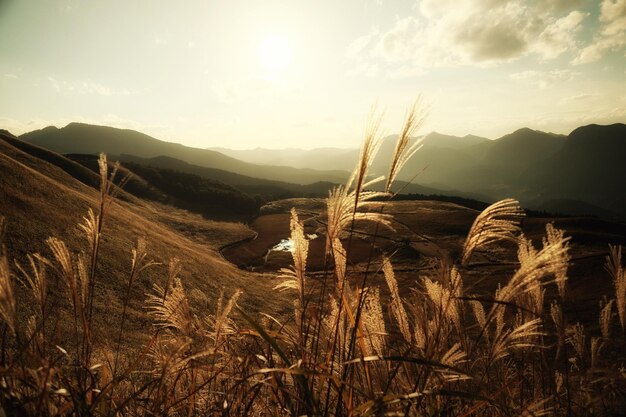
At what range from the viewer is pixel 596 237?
1981 inches

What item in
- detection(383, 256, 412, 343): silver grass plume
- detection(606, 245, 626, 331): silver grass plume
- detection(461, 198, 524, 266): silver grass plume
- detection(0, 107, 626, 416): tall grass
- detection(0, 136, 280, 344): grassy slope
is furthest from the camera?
detection(0, 136, 280, 344): grassy slope

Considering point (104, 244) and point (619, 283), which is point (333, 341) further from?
point (104, 244)

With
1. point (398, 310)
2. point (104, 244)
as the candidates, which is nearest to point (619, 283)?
point (398, 310)

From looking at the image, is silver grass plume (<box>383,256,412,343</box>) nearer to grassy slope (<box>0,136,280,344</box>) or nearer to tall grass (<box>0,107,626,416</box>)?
tall grass (<box>0,107,626,416</box>)

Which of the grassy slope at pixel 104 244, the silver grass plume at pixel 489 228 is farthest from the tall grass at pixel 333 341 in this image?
the grassy slope at pixel 104 244

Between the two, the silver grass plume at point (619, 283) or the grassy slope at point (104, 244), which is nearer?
the silver grass plume at point (619, 283)

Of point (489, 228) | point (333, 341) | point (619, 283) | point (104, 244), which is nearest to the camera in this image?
point (489, 228)

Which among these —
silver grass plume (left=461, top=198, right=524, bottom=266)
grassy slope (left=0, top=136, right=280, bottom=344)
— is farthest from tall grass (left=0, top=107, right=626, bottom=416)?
grassy slope (left=0, top=136, right=280, bottom=344)

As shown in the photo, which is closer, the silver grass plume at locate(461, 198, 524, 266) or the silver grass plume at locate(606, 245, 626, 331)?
the silver grass plume at locate(461, 198, 524, 266)

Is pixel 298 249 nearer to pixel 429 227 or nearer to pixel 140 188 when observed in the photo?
pixel 429 227

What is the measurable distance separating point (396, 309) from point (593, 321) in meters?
29.0

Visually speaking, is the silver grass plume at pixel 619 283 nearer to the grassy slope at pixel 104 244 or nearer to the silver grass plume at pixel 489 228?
the silver grass plume at pixel 489 228

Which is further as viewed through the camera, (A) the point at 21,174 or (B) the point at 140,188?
(B) the point at 140,188

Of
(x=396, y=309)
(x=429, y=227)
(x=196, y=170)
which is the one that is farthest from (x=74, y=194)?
(x=196, y=170)
